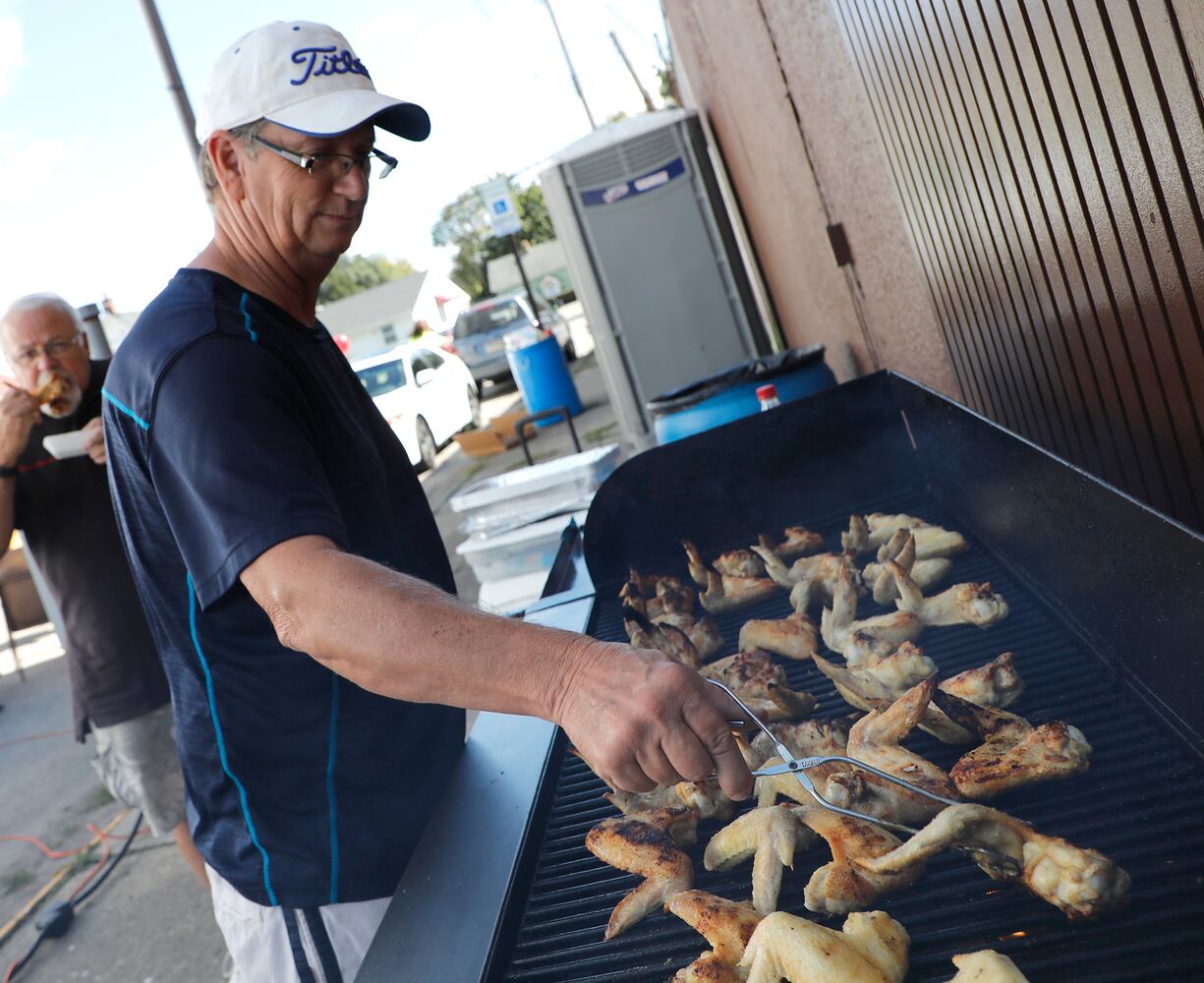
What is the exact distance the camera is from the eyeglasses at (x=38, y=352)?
13.5 ft

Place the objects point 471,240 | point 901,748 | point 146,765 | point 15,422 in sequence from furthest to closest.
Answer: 1. point 471,240
2. point 146,765
3. point 15,422
4. point 901,748

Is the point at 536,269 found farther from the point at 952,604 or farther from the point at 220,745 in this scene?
the point at 220,745

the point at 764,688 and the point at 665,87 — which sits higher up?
the point at 665,87

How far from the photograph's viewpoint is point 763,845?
1562mm

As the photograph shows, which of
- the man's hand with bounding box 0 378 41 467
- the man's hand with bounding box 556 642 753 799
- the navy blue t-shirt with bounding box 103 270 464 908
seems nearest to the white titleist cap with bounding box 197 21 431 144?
the navy blue t-shirt with bounding box 103 270 464 908

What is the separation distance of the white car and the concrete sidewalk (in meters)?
4.16

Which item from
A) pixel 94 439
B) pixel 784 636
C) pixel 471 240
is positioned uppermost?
pixel 471 240

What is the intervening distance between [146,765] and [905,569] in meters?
3.48

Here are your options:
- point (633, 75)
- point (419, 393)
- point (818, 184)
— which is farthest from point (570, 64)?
point (818, 184)

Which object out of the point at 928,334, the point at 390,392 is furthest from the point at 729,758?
the point at 390,392

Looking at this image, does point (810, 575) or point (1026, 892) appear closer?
point (1026, 892)

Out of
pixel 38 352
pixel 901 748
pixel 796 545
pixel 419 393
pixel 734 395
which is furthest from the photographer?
pixel 419 393

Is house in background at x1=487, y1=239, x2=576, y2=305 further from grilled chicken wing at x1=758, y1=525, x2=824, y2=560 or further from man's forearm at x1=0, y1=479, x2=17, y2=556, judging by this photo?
grilled chicken wing at x1=758, y1=525, x2=824, y2=560

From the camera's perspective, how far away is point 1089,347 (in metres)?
2.00
